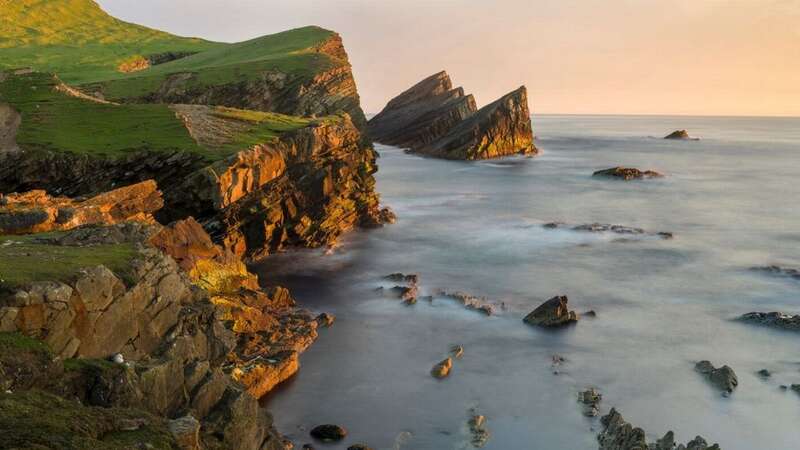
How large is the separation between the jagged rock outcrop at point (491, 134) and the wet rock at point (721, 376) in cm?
10501

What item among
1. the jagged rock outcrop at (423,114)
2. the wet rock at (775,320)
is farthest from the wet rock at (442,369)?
the jagged rock outcrop at (423,114)

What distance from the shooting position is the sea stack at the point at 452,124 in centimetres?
14000

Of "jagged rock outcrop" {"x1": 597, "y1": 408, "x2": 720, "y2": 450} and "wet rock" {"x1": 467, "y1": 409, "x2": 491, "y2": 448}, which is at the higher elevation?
"jagged rock outcrop" {"x1": 597, "y1": 408, "x2": 720, "y2": 450}

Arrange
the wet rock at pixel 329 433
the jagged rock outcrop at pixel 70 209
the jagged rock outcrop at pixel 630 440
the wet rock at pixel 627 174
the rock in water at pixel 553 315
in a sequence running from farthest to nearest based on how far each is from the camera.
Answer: the wet rock at pixel 627 174, the rock in water at pixel 553 315, the jagged rock outcrop at pixel 70 209, the wet rock at pixel 329 433, the jagged rock outcrop at pixel 630 440

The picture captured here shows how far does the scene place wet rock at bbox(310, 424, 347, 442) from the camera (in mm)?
26094

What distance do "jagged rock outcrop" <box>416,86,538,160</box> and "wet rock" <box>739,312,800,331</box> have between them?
320ft

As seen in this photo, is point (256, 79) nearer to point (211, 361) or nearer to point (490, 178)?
point (490, 178)

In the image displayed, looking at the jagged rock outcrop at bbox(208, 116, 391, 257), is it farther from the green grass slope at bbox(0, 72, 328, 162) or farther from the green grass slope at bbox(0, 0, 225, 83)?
the green grass slope at bbox(0, 0, 225, 83)

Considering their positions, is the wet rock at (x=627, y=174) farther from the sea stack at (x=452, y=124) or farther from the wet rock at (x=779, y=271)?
the wet rock at (x=779, y=271)

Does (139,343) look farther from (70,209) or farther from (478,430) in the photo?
(70,209)

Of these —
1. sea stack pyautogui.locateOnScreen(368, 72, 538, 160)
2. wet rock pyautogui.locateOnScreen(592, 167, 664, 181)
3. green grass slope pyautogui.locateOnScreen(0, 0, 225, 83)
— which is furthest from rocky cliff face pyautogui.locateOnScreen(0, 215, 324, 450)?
sea stack pyautogui.locateOnScreen(368, 72, 538, 160)

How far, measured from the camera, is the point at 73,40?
13062 cm

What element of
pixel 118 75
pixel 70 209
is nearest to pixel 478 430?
pixel 70 209

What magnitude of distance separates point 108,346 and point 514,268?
3706 centimetres
